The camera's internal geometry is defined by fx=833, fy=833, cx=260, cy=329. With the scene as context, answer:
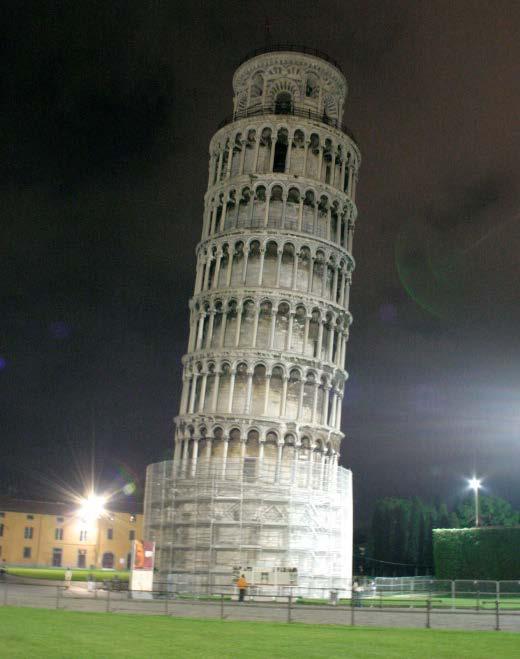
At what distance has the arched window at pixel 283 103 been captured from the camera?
57938 mm

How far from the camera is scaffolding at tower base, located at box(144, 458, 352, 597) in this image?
1804 inches

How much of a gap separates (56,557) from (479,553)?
63.7m

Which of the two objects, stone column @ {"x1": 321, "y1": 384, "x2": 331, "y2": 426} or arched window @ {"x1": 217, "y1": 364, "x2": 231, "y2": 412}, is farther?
stone column @ {"x1": 321, "y1": 384, "x2": 331, "y2": 426}

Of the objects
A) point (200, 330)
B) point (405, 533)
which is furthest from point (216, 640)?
point (405, 533)

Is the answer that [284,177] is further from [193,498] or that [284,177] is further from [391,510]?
[391,510]

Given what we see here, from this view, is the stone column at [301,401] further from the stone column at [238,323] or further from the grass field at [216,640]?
the grass field at [216,640]

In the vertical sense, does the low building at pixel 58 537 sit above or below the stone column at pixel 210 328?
below

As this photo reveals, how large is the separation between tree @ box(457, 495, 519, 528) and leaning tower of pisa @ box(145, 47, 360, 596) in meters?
39.2

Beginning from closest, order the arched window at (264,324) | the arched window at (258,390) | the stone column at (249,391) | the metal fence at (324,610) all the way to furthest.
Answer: the metal fence at (324,610), the stone column at (249,391), the arched window at (258,390), the arched window at (264,324)

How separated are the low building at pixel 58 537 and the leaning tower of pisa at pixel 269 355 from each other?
58.3 metres

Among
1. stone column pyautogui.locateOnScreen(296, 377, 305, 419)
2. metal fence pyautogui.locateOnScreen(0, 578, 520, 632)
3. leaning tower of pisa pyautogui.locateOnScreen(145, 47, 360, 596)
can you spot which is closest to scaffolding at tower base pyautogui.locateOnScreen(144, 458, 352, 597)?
leaning tower of pisa pyautogui.locateOnScreen(145, 47, 360, 596)

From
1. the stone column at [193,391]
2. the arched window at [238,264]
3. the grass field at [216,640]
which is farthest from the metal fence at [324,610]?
the arched window at [238,264]

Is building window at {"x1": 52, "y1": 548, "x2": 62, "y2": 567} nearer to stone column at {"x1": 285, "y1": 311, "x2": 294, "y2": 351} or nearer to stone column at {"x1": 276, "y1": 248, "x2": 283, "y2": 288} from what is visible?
stone column at {"x1": 285, "y1": 311, "x2": 294, "y2": 351}

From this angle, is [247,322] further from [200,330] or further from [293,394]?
[293,394]
